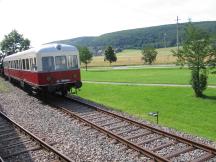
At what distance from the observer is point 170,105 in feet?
58.2

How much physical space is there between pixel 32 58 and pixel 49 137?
8657 millimetres

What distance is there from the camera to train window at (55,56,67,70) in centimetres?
1891

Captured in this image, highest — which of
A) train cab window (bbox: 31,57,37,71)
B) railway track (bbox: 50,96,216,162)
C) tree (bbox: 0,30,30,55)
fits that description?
tree (bbox: 0,30,30,55)

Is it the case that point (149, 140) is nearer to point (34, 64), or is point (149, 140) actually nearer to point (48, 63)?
point (48, 63)

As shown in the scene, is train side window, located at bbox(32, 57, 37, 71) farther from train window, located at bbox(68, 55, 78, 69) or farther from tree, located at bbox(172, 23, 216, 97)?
tree, located at bbox(172, 23, 216, 97)

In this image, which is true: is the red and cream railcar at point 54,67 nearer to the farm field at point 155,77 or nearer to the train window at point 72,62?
the train window at point 72,62

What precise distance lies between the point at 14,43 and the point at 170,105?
7684 cm

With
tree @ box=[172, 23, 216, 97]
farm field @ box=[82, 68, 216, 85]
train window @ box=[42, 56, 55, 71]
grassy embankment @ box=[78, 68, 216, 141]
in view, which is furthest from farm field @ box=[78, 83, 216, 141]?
farm field @ box=[82, 68, 216, 85]

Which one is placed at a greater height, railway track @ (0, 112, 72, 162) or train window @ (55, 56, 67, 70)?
train window @ (55, 56, 67, 70)

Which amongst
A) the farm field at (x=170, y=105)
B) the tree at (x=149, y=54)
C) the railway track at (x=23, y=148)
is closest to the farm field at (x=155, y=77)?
the farm field at (x=170, y=105)

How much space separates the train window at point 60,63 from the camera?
62.0ft

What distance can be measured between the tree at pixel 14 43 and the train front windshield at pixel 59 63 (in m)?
70.7

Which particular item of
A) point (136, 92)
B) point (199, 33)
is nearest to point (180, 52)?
point (199, 33)

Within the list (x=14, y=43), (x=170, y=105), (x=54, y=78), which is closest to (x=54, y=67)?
(x=54, y=78)
